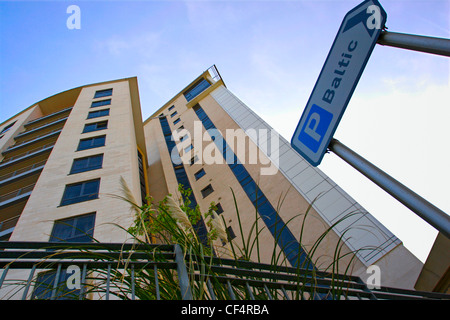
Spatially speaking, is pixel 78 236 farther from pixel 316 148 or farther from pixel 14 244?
pixel 316 148

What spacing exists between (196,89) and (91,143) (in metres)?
21.1

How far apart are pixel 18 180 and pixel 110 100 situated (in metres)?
10.4

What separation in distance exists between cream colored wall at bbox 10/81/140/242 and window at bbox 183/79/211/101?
565 inches

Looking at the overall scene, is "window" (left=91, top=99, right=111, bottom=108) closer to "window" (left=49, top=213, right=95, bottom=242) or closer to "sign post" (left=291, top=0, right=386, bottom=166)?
"window" (left=49, top=213, right=95, bottom=242)

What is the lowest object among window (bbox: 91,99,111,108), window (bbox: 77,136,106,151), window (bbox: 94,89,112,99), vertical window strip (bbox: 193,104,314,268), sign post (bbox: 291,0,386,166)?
sign post (bbox: 291,0,386,166)

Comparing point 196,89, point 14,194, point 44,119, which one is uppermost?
point 196,89

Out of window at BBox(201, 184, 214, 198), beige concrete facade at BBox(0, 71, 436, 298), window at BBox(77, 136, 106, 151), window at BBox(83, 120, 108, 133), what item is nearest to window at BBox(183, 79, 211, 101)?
beige concrete facade at BBox(0, 71, 436, 298)

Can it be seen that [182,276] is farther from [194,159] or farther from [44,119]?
[44,119]

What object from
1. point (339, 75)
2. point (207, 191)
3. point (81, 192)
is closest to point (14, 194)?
point (81, 192)

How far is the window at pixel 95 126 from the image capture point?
20.6 meters

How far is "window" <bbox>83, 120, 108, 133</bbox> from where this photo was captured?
2060 centimetres

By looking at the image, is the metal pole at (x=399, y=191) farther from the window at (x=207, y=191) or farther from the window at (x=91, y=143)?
the window at (x=91, y=143)
